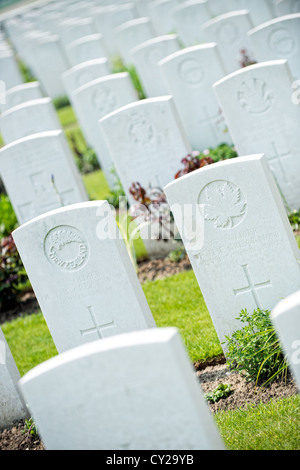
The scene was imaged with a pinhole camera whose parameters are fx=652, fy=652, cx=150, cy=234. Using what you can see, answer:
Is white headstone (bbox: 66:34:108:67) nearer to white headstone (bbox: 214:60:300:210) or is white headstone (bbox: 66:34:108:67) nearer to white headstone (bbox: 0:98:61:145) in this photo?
white headstone (bbox: 0:98:61:145)

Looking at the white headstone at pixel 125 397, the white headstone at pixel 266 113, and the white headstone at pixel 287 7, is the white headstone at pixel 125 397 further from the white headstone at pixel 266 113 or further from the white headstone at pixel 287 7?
the white headstone at pixel 287 7

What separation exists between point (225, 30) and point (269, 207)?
6821 millimetres

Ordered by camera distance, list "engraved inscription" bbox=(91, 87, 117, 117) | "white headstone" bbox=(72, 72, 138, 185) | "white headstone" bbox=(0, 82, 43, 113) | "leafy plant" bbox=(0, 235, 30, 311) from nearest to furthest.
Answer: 1. "leafy plant" bbox=(0, 235, 30, 311)
2. "white headstone" bbox=(72, 72, 138, 185)
3. "engraved inscription" bbox=(91, 87, 117, 117)
4. "white headstone" bbox=(0, 82, 43, 113)

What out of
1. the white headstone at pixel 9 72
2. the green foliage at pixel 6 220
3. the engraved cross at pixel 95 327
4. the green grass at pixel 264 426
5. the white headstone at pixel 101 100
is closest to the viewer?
the green grass at pixel 264 426

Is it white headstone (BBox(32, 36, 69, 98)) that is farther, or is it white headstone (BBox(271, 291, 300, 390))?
white headstone (BBox(32, 36, 69, 98))

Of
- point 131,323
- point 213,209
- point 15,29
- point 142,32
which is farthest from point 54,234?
point 15,29

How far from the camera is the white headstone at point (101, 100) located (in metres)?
8.62

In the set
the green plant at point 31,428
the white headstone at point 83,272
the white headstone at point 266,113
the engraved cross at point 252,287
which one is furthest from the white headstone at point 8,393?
the white headstone at point 266,113

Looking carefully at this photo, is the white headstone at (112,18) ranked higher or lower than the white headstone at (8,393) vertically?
higher

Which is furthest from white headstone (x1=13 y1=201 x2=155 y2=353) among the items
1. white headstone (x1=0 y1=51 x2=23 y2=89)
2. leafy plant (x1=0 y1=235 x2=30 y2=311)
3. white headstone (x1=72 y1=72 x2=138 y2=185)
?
white headstone (x1=0 y1=51 x2=23 y2=89)

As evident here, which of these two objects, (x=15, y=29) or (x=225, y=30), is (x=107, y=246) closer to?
(x=225, y=30)

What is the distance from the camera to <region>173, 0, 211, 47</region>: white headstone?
42.8 ft

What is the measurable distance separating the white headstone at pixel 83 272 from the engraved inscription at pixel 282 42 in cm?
490

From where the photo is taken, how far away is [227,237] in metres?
4.37
